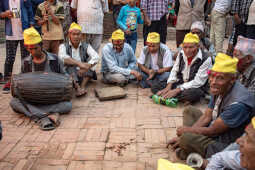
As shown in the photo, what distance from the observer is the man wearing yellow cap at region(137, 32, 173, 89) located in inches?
213

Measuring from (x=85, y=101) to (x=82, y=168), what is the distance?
2129 millimetres

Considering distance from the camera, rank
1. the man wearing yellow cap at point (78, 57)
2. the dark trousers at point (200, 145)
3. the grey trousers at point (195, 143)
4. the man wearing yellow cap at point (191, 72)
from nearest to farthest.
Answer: the dark trousers at point (200, 145) → the grey trousers at point (195, 143) → the man wearing yellow cap at point (191, 72) → the man wearing yellow cap at point (78, 57)

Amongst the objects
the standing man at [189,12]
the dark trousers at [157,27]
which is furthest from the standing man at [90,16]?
the standing man at [189,12]

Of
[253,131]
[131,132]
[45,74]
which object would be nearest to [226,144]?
[253,131]

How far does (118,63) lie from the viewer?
19.2 ft

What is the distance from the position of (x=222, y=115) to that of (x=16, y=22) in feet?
13.8

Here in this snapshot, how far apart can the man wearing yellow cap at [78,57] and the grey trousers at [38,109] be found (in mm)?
902

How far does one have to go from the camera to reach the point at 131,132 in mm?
3789

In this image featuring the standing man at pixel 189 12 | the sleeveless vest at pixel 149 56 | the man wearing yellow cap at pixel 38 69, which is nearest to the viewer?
the man wearing yellow cap at pixel 38 69

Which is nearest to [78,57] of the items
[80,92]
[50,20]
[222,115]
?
[80,92]

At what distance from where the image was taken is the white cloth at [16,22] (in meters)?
5.20

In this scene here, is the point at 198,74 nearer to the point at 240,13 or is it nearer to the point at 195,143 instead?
the point at 240,13

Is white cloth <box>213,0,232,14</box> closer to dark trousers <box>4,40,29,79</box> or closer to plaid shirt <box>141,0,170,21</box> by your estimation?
plaid shirt <box>141,0,170,21</box>

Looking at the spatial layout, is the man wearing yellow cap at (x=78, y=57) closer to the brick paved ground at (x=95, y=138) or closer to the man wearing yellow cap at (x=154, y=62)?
the brick paved ground at (x=95, y=138)
